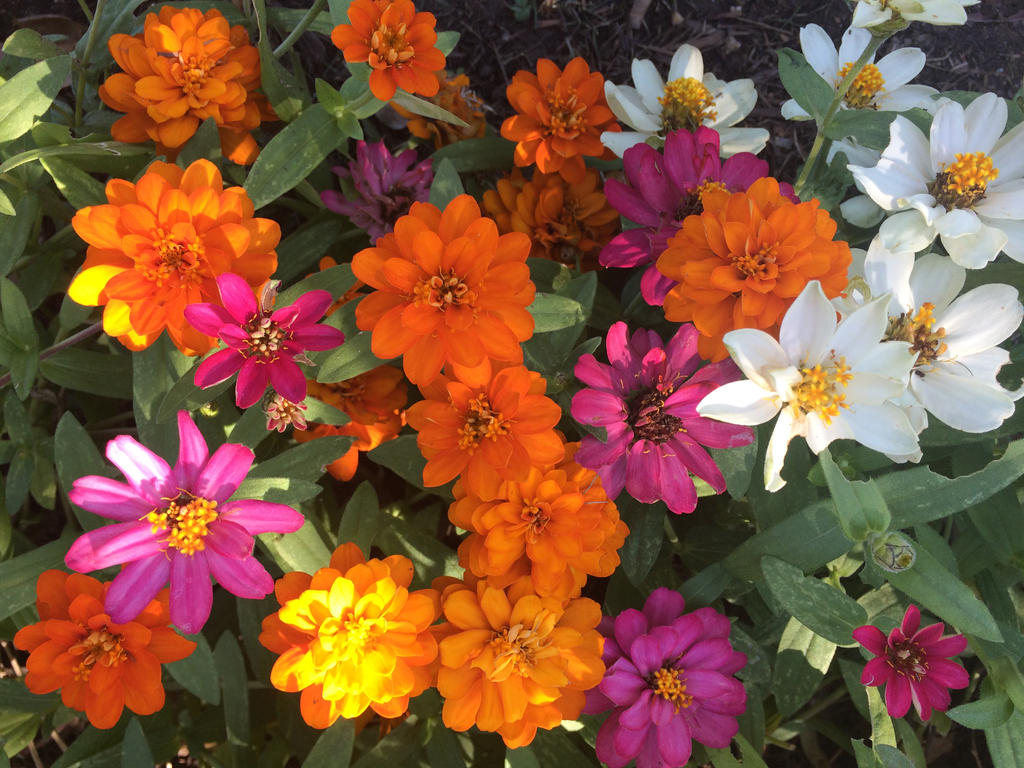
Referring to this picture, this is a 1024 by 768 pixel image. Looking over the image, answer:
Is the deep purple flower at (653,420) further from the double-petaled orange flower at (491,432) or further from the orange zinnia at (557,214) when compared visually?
the orange zinnia at (557,214)

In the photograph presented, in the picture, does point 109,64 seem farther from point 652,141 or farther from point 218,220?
point 652,141

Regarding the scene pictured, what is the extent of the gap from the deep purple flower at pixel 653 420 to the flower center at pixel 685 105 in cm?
63

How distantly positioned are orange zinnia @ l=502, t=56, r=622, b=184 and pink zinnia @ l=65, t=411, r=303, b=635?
3.24 feet

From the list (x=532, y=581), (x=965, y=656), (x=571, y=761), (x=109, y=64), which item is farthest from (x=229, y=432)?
(x=965, y=656)

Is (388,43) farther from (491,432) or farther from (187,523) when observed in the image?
(187,523)

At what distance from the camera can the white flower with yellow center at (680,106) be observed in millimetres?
1812

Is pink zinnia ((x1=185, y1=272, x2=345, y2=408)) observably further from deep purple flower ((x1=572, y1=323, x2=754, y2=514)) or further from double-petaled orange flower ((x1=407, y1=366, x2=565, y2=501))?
deep purple flower ((x1=572, y1=323, x2=754, y2=514))

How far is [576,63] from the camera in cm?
184

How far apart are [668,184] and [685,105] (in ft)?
1.26

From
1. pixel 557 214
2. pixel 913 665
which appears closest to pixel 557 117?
pixel 557 214

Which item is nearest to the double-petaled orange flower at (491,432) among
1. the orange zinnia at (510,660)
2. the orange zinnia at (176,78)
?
the orange zinnia at (510,660)

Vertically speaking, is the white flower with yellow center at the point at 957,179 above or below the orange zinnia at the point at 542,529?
above

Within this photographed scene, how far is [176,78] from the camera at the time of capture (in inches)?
63.9

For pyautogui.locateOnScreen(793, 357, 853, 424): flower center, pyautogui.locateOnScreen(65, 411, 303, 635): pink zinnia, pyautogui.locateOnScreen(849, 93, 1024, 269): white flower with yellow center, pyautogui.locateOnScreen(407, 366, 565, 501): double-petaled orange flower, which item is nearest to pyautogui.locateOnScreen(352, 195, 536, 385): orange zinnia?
pyautogui.locateOnScreen(407, 366, 565, 501): double-petaled orange flower
